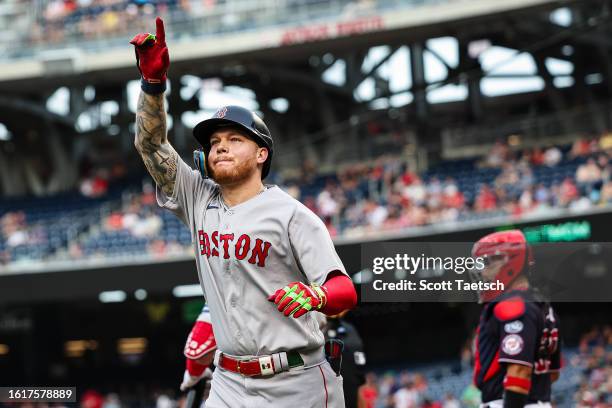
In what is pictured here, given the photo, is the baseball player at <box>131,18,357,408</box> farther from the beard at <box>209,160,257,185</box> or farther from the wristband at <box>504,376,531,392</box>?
the wristband at <box>504,376,531,392</box>

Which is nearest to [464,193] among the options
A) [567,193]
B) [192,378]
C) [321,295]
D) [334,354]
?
[567,193]

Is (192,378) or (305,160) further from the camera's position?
(305,160)

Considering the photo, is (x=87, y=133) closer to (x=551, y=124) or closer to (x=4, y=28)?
(x=4, y=28)

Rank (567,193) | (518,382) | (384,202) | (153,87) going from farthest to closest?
(384,202)
(567,193)
(518,382)
(153,87)

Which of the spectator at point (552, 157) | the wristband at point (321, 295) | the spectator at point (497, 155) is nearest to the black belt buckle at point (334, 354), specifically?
the wristband at point (321, 295)

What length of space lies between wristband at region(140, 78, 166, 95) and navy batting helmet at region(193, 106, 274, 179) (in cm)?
23

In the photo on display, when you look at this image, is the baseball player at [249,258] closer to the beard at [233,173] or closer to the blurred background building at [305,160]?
the beard at [233,173]

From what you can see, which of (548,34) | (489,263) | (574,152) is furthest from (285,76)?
(489,263)

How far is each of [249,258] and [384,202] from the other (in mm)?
13813

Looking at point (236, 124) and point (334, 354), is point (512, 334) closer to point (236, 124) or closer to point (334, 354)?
point (334, 354)

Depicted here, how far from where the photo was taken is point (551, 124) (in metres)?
18.7

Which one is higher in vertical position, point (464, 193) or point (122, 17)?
point (122, 17)

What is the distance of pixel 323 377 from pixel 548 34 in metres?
18.8

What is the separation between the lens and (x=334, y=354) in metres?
4.11
